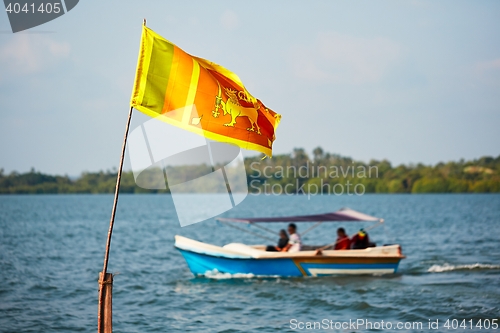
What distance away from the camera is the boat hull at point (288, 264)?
19031 millimetres

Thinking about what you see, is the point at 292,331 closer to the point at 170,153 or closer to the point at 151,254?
the point at 170,153

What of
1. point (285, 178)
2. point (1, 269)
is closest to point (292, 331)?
point (1, 269)

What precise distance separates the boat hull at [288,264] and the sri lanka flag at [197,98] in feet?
33.4

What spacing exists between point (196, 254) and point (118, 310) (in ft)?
13.6

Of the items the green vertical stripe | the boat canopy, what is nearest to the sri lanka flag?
the green vertical stripe

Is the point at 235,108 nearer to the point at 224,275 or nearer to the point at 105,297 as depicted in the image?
the point at 105,297

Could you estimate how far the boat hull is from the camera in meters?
19.0

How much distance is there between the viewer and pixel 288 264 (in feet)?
62.8

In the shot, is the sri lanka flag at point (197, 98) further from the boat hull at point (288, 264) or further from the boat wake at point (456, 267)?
the boat wake at point (456, 267)

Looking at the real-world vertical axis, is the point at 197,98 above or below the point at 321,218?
above

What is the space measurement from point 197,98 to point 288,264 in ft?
37.8

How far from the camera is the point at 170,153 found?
9.15 m

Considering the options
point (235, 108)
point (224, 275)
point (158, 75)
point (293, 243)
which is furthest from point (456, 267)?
point (158, 75)

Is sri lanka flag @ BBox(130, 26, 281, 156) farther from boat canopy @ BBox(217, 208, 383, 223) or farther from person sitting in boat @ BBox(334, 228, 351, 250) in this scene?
boat canopy @ BBox(217, 208, 383, 223)
